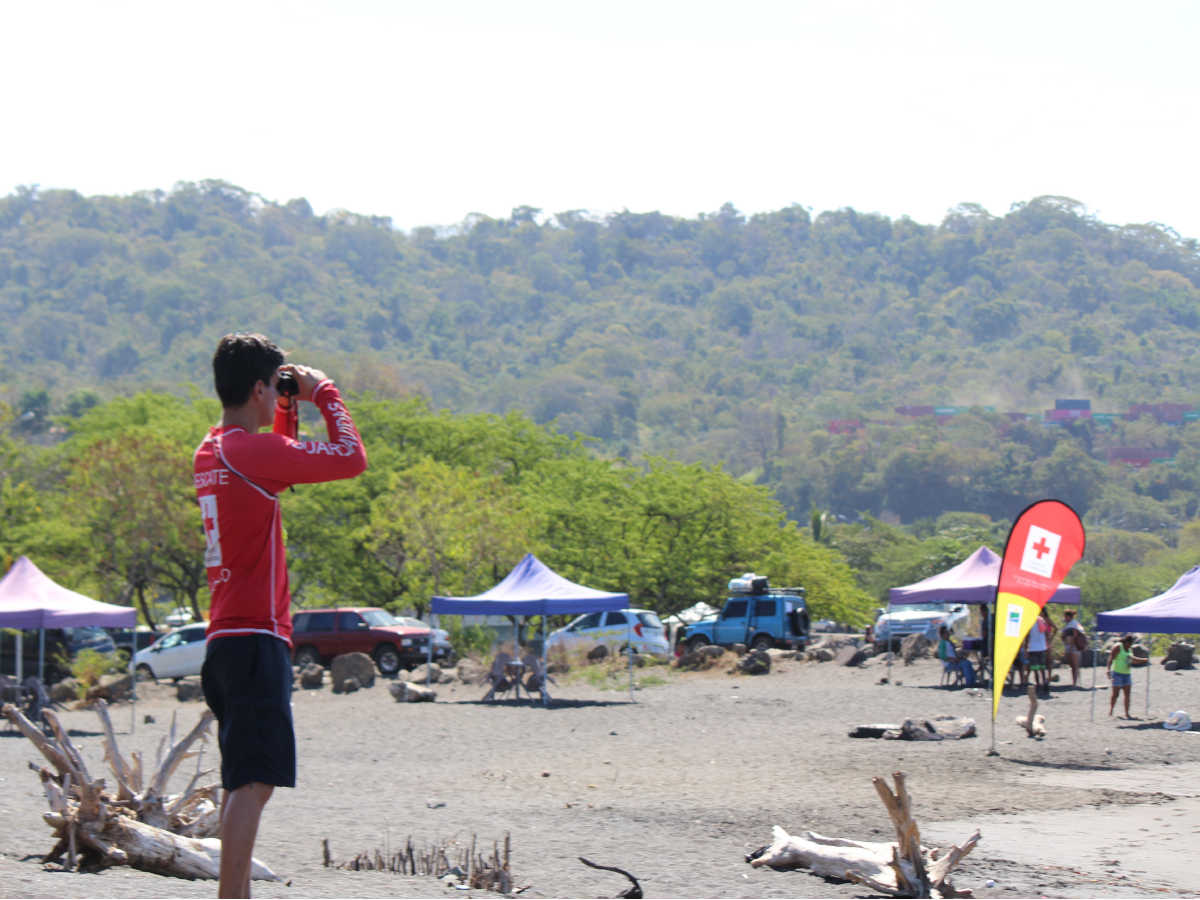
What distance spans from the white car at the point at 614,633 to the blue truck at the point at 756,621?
118 cm

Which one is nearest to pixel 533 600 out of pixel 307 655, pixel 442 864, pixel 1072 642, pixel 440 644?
pixel 307 655

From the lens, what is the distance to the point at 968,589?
26.3 m

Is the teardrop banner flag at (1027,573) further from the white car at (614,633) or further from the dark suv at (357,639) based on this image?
the white car at (614,633)

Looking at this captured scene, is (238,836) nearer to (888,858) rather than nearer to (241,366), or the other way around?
(241,366)

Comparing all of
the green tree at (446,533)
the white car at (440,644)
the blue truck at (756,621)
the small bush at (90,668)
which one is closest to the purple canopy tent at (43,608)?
the small bush at (90,668)

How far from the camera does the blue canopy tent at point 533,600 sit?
24.4 m

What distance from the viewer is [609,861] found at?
30.5 ft

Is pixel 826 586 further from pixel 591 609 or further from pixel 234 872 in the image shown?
pixel 234 872

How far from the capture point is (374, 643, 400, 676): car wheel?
32278 mm

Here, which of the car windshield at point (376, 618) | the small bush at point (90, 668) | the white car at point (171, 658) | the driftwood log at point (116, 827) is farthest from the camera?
the car windshield at point (376, 618)

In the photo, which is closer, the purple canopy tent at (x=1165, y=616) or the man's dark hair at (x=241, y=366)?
the man's dark hair at (x=241, y=366)

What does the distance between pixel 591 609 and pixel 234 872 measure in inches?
785

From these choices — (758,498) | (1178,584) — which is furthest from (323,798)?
(758,498)

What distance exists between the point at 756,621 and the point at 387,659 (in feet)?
32.8
